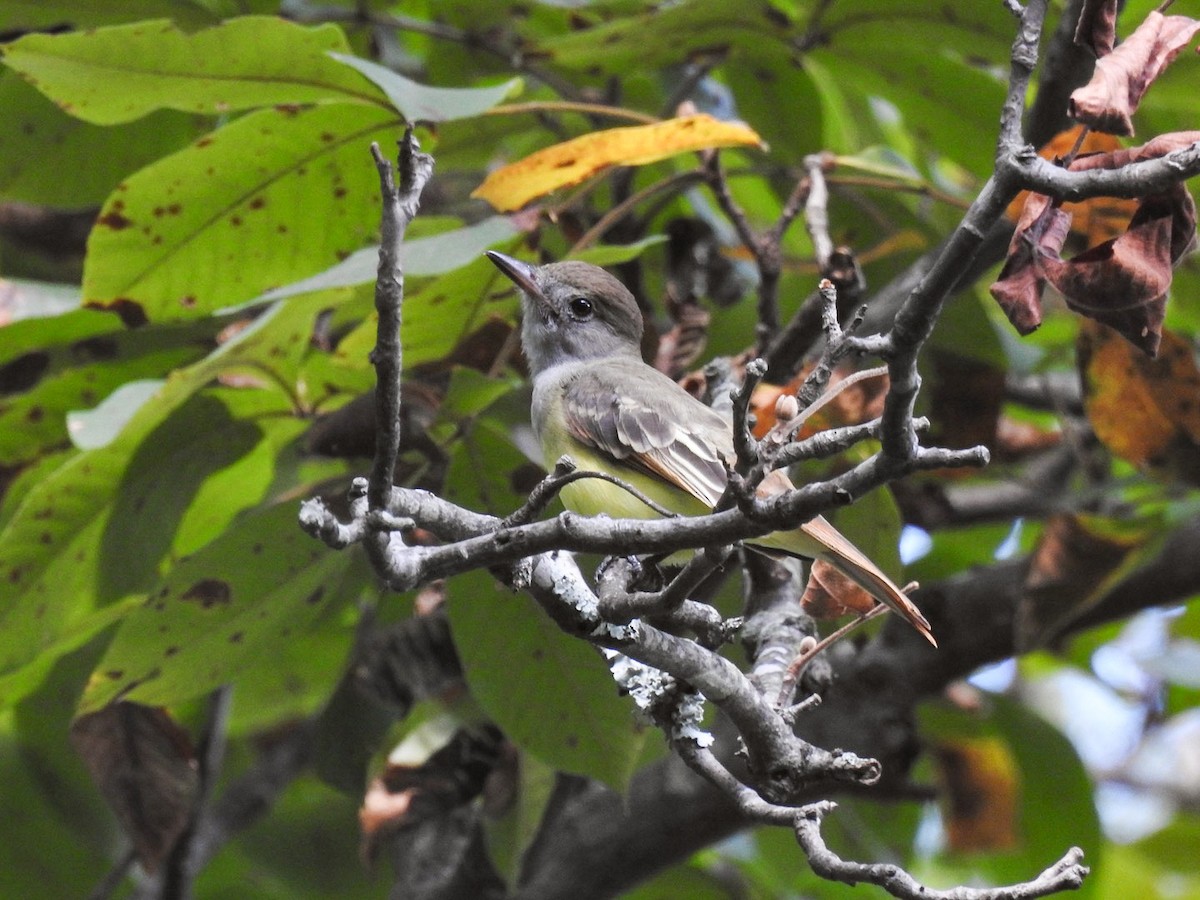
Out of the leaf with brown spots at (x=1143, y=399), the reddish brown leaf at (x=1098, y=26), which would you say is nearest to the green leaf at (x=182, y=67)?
the reddish brown leaf at (x=1098, y=26)

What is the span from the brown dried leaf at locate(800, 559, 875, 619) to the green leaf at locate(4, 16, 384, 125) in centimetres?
131

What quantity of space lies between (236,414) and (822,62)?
171cm

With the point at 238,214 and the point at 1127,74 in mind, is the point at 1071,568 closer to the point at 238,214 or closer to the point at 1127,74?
the point at 1127,74

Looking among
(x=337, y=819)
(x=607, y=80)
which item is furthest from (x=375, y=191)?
(x=337, y=819)

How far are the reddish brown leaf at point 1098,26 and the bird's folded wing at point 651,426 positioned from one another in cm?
104

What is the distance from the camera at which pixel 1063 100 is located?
2928 mm

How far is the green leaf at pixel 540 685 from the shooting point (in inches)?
109

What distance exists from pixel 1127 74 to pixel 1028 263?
0.25 meters

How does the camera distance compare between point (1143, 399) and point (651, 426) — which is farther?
point (1143, 399)

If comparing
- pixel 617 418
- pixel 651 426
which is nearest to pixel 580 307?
pixel 617 418

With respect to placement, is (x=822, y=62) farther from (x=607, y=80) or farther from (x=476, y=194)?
(x=476, y=194)

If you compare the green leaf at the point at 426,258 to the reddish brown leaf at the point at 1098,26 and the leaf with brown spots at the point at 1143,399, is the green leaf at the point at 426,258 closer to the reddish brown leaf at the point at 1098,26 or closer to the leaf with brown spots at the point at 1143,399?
the reddish brown leaf at the point at 1098,26

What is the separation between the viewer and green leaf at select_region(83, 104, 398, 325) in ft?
9.45

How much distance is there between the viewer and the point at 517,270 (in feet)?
9.43
